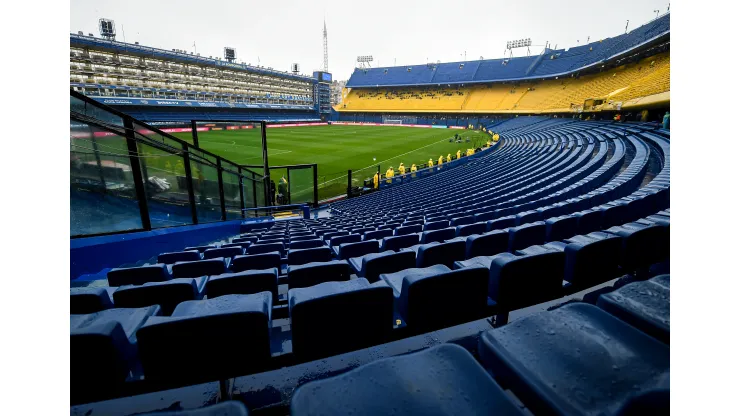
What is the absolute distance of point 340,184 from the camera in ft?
65.4

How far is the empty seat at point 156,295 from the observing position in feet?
8.09

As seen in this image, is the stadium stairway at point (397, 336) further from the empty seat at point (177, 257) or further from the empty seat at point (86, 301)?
the empty seat at point (177, 257)

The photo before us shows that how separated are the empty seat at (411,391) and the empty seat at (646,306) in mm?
816

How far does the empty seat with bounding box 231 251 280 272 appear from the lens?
3841 millimetres

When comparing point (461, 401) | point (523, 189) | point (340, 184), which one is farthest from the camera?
point (340, 184)

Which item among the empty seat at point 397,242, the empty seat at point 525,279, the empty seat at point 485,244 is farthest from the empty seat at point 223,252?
the empty seat at point 525,279

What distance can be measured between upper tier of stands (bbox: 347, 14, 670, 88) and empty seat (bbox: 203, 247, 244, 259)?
39.3 m

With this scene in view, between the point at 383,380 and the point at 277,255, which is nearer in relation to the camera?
the point at 383,380

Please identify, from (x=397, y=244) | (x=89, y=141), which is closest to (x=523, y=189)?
(x=397, y=244)

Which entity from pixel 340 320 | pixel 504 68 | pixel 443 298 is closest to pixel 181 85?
pixel 504 68

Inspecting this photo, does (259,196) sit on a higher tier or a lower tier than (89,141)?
lower

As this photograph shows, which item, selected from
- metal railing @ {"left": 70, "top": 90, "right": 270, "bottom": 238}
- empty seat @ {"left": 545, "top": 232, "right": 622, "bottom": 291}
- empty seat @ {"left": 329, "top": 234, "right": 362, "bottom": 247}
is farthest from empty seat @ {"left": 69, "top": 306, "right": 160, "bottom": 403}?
metal railing @ {"left": 70, "top": 90, "right": 270, "bottom": 238}

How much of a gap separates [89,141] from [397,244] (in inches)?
229

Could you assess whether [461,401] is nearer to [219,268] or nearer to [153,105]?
[219,268]
